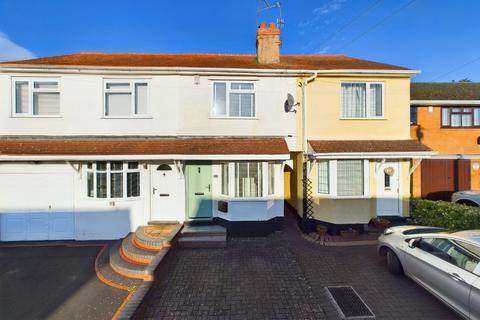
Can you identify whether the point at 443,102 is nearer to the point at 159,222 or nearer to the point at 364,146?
the point at 364,146

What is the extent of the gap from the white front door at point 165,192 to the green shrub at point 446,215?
878 cm

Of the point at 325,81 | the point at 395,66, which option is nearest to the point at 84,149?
the point at 325,81

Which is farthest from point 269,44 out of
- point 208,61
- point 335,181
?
point 335,181

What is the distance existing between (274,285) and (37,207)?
8471 millimetres

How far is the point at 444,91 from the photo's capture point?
1252 centimetres

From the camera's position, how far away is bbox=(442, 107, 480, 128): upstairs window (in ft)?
37.4

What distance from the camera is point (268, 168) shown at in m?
8.15

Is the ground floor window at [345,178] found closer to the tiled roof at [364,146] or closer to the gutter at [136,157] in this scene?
the tiled roof at [364,146]

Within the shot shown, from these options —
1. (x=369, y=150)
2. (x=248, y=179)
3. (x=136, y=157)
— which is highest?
(x=369, y=150)

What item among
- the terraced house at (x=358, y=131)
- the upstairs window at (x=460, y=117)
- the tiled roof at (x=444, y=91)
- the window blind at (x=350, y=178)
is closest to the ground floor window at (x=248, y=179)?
the terraced house at (x=358, y=131)

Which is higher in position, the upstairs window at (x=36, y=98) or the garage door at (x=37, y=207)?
the upstairs window at (x=36, y=98)

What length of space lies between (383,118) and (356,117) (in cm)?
99

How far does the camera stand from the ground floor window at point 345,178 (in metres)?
8.23

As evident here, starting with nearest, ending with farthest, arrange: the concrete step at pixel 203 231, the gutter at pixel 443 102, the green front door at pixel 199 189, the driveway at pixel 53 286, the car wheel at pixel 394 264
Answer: the driveway at pixel 53 286 → the car wheel at pixel 394 264 → the concrete step at pixel 203 231 → the green front door at pixel 199 189 → the gutter at pixel 443 102
